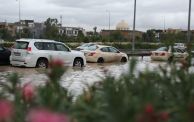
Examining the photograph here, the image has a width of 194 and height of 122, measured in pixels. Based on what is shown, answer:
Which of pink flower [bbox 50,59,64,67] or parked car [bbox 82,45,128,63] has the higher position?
pink flower [bbox 50,59,64,67]

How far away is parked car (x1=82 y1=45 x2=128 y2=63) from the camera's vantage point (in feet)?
110

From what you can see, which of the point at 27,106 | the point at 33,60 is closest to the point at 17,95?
the point at 27,106

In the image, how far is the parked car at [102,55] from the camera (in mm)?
33594

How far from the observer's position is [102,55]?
34.2m

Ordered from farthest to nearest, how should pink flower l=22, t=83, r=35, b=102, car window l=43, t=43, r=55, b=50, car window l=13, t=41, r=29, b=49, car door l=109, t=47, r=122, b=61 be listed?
1. car door l=109, t=47, r=122, b=61
2. car window l=43, t=43, r=55, b=50
3. car window l=13, t=41, r=29, b=49
4. pink flower l=22, t=83, r=35, b=102

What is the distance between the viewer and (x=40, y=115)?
6.06 ft

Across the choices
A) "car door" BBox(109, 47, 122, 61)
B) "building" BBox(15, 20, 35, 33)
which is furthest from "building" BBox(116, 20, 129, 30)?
"car door" BBox(109, 47, 122, 61)

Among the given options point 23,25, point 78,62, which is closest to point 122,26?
point 23,25

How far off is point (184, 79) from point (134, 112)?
172 cm

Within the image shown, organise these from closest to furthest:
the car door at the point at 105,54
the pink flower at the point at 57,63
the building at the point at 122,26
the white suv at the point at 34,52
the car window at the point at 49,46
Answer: the pink flower at the point at 57,63, the white suv at the point at 34,52, the car window at the point at 49,46, the car door at the point at 105,54, the building at the point at 122,26

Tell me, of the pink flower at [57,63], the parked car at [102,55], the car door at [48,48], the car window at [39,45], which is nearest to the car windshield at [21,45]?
the car window at [39,45]

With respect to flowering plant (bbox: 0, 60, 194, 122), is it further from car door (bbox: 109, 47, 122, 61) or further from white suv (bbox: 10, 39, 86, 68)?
car door (bbox: 109, 47, 122, 61)

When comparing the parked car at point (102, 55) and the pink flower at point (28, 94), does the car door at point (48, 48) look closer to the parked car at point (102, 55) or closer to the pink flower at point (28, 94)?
the parked car at point (102, 55)

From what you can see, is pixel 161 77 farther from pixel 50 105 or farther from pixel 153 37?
pixel 153 37
